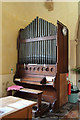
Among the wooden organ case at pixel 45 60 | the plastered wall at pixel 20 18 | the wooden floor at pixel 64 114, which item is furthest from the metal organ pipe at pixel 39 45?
the wooden floor at pixel 64 114

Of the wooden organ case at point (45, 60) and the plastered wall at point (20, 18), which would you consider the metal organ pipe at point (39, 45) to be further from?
the plastered wall at point (20, 18)

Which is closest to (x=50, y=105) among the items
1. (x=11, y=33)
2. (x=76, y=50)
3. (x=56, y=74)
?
(x=56, y=74)

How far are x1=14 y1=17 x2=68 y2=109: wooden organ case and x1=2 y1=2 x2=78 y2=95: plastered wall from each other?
355 millimetres

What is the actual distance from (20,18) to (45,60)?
6.73 feet

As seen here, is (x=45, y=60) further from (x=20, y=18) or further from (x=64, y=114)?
(x=20, y=18)

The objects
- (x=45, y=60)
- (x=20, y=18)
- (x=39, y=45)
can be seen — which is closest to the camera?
(x=45, y=60)

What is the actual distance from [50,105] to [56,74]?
0.95m

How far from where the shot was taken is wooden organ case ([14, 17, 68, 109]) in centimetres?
399

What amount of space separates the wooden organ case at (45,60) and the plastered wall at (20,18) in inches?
14.0

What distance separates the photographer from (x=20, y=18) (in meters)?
5.06

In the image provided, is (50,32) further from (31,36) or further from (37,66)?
(37,66)

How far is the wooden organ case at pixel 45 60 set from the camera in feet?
13.1

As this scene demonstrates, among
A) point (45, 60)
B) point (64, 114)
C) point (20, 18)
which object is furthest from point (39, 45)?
point (64, 114)

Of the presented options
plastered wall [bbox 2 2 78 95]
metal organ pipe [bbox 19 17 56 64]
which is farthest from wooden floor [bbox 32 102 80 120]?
plastered wall [bbox 2 2 78 95]
